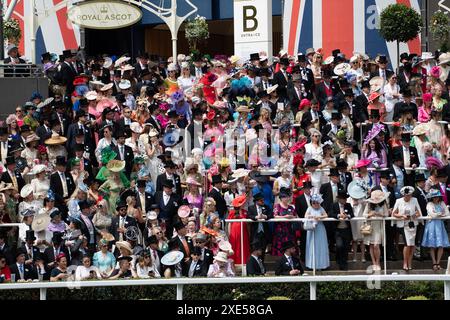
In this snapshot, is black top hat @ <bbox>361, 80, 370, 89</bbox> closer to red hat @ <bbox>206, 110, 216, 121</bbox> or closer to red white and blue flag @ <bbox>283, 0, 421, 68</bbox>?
red hat @ <bbox>206, 110, 216, 121</bbox>

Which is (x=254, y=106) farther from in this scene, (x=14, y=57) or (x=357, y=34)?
(x=357, y=34)

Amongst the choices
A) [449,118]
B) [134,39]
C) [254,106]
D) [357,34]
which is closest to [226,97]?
[254,106]

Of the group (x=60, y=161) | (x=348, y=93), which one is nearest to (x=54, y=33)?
(x=348, y=93)

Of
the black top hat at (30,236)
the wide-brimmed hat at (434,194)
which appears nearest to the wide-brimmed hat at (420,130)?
the wide-brimmed hat at (434,194)

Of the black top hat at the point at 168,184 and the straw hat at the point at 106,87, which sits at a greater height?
the straw hat at the point at 106,87

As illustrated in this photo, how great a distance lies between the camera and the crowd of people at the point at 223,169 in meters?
17.3

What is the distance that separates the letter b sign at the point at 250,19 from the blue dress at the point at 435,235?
37.3ft

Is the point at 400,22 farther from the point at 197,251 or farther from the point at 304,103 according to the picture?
the point at 197,251

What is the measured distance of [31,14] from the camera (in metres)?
26.8

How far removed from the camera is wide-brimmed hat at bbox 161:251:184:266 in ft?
55.8

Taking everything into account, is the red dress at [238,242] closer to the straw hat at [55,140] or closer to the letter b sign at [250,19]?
the straw hat at [55,140]

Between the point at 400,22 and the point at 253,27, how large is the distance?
13.7 feet

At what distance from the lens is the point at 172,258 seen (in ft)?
56.0

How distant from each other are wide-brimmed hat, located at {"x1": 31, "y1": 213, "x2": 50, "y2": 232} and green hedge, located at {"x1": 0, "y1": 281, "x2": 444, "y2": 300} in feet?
7.18
